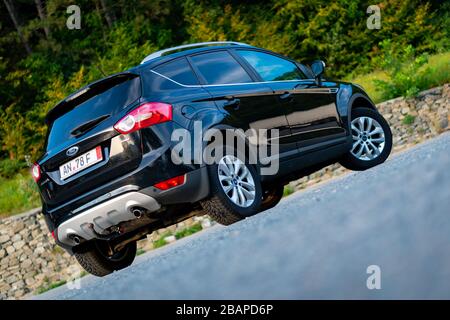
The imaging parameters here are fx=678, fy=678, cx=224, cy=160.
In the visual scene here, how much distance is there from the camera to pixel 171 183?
15.7 feet

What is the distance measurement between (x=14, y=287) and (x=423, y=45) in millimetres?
15910

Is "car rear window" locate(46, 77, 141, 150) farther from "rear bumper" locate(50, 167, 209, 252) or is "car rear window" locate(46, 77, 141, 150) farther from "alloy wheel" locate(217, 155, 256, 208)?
"alloy wheel" locate(217, 155, 256, 208)

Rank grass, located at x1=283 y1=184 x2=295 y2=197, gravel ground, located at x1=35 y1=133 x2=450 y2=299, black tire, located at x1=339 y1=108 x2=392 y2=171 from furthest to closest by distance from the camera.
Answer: grass, located at x1=283 y1=184 x2=295 y2=197
black tire, located at x1=339 y1=108 x2=392 y2=171
gravel ground, located at x1=35 y1=133 x2=450 y2=299

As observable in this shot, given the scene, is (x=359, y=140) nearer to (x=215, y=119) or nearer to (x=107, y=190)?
(x=215, y=119)

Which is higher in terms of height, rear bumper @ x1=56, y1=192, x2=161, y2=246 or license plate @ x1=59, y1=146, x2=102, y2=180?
license plate @ x1=59, y1=146, x2=102, y2=180

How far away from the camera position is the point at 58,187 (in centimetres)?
523

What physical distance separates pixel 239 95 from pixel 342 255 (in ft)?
12.9

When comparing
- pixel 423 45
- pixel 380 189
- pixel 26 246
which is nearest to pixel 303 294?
pixel 380 189

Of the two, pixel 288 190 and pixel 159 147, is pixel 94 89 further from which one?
pixel 288 190

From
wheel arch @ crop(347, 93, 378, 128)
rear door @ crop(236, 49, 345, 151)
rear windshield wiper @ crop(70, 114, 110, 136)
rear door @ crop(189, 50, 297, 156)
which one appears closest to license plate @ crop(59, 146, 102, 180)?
rear windshield wiper @ crop(70, 114, 110, 136)

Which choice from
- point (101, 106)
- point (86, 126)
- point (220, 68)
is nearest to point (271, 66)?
point (220, 68)

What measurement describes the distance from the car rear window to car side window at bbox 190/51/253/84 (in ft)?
2.65

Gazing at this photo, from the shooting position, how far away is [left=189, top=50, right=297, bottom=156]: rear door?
5492 millimetres

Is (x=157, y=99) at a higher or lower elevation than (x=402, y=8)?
higher
